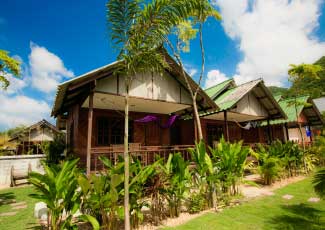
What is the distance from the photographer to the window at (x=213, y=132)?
16.2 m

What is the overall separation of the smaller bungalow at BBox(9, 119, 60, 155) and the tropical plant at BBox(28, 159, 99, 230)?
1888cm

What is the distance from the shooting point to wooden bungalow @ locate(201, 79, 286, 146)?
11.9 metres

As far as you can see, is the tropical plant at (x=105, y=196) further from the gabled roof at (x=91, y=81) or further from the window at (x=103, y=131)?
the window at (x=103, y=131)

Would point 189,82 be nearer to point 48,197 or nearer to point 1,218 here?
point 48,197

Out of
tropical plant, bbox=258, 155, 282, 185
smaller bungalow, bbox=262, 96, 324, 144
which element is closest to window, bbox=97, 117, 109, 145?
tropical plant, bbox=258, 155, 282, 185

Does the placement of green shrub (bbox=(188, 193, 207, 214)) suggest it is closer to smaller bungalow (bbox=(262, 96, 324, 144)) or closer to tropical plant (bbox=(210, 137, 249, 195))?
tropical plant (bbox=(210, 137, 249, 195))

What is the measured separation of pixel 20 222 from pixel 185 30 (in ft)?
33.2

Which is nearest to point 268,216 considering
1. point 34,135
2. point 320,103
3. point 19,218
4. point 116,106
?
point 19,218

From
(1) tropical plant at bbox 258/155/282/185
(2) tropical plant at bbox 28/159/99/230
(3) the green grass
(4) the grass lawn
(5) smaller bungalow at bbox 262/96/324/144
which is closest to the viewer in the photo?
(2) tropical plant at bbox 28/159/99/230

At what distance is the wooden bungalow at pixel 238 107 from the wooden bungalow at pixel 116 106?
2.19m

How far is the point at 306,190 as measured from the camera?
→ 7426mm

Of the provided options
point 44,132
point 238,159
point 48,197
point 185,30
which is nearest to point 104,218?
point 48,197

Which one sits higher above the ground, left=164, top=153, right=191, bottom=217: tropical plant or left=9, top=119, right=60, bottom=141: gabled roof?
left=9, top=119, right=60, bottom=141: gabled roof

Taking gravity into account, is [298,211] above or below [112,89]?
below
